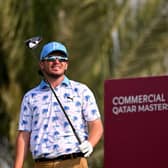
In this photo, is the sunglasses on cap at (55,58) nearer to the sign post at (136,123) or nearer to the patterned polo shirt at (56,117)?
the patterned polo shirt at (56,117)

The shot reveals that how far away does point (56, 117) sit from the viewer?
584 cm

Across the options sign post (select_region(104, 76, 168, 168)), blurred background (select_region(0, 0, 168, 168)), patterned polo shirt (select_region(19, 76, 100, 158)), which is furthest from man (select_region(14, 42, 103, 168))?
blurred background (select_region(0, 0, 168, 168))

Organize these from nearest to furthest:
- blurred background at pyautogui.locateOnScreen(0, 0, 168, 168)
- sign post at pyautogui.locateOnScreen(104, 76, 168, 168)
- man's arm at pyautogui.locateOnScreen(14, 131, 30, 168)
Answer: man's arm at pyautogui.locateOnScreen(14, 131, 30, 168)
sign post at pyautogui.locateOnScreen(104, 76, 168, 168)
blurred background at pyautogui.locateOnScreen(0, 0, 168, 168)

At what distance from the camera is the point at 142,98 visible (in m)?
6.46

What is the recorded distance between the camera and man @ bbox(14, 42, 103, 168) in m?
5.82

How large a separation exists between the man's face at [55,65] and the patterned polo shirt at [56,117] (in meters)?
0.07

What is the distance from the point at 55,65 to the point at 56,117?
1.29 feet

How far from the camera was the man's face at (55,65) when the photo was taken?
19.6ft

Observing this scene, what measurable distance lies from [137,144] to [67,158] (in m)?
0.88

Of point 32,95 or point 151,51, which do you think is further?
point 151,51

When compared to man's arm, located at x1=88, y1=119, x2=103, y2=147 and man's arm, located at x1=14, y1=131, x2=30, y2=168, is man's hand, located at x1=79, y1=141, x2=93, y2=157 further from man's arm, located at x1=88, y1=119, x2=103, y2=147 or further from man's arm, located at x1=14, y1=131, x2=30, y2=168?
man's arm, located at x1=14, y1=131, x2=30, y2=168

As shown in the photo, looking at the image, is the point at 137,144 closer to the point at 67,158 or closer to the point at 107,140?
the point at 107,140

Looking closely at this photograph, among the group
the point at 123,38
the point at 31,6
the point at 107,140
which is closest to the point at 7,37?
the point at 31,6

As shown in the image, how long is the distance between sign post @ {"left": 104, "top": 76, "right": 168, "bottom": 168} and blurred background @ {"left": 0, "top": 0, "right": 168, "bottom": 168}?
6.06 m
